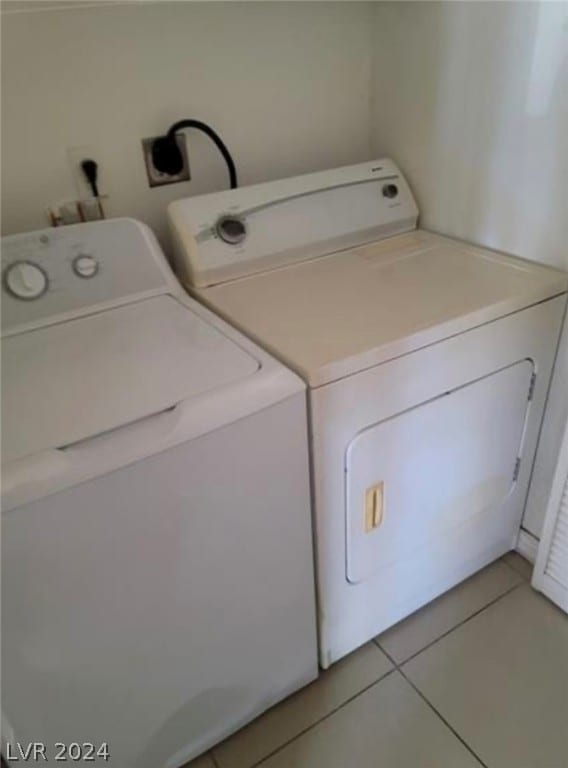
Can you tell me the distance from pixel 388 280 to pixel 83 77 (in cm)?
81

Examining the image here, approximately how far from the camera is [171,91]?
1.44 metres

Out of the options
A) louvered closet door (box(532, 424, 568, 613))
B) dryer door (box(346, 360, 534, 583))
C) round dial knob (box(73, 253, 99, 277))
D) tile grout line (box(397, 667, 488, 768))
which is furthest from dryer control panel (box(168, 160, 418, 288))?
tile grout line (box(397, 667, 488, 768))

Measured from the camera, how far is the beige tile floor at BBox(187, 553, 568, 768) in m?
1.32

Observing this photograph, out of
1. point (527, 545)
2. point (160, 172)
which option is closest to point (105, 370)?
point (160, 172)

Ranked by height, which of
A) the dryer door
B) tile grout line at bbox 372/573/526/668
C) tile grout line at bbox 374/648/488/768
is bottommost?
tile grout line at bbox 372/573/526/668

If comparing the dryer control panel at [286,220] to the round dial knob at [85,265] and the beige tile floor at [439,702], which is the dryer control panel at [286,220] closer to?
the round dial knob at [85,265]

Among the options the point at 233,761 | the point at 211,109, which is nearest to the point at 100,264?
the point at 211,109

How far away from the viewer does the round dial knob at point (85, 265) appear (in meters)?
1.28

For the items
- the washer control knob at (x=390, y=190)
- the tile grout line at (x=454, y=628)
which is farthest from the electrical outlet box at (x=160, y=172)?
the tile grout line at (x=454, y=628)

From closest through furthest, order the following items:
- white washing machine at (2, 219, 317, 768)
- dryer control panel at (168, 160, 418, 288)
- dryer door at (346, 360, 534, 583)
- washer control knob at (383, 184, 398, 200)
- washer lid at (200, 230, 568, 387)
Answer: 1. white washing machine at (2, 219, 317, 768)
2. washer lid at (200, 230, 568, 387)
3. dryer door at (346, 360, 534, 583)
4. dryer control panel at (168, 160, 418, 288)
5. washer control knob at (383, 184, 398, 200)

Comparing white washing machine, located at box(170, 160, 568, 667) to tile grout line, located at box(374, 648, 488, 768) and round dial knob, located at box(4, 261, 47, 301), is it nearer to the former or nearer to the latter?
tile grout line, located at box(374, 648, 488, 768)

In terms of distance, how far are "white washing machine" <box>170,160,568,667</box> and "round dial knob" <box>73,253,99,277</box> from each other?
0.21 meters

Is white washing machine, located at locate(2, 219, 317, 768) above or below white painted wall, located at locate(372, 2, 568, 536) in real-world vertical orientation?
below

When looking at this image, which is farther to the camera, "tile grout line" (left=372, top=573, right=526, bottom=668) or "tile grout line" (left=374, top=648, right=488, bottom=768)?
"tile grout line" (left=372, top=573, right=526, bottom=668)
